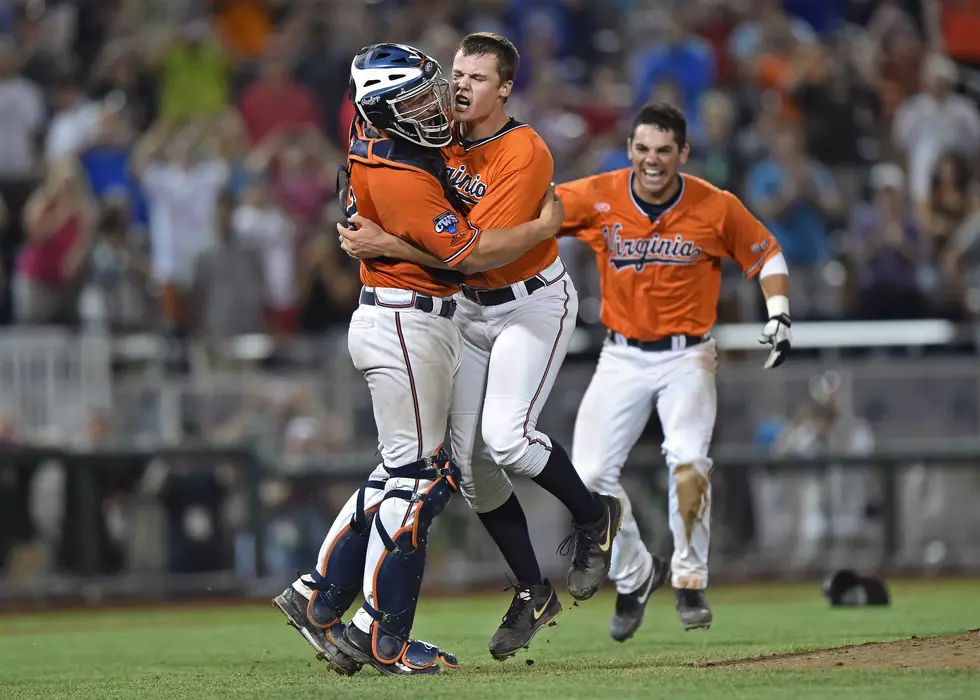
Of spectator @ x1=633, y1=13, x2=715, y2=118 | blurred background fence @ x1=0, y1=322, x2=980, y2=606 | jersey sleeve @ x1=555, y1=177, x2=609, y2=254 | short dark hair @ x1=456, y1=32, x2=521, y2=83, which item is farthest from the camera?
spectator @ x1=633, y1=13, x2=715, y2=118

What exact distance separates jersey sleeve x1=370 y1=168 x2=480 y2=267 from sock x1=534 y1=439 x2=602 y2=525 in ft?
3.45

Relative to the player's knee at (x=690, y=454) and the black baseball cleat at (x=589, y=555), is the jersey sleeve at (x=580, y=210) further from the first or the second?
the black baseball cleat at (x=589, y=555)

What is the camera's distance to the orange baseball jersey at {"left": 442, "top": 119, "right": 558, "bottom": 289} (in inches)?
265

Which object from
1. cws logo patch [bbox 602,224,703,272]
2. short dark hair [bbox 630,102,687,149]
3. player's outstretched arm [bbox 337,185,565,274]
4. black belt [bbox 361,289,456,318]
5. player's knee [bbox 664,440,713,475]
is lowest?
player's knee [bbox 664,440,713,475]

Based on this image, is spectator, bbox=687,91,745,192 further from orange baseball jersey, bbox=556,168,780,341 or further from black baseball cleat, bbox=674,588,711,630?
black baseball cleat, bbox=674,588,711,630

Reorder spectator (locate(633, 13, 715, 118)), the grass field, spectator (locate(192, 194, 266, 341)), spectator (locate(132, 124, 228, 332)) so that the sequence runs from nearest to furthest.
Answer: the grass field, spectator (locate(192, 194, 266, 341)), spectator (locate(132, 124, 228, 332)), spectator (locate(633, 13, 715, 118))

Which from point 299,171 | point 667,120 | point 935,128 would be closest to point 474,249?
point 667,120

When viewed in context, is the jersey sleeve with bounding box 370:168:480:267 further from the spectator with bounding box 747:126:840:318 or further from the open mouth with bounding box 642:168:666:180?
the spectator with bounding box 747:126:840:318

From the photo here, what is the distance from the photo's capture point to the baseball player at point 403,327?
634cm

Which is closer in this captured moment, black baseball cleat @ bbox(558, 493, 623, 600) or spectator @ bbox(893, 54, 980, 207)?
black baseball cleat @ bbox(558, 493, 623, 600)

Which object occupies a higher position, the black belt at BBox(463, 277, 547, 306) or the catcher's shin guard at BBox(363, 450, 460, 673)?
the black belt at BBox(463, 277, 547, 306)

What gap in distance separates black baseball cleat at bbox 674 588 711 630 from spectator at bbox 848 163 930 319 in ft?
20.8

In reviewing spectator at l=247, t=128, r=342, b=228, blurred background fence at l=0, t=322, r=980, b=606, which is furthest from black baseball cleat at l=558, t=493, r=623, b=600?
spectator at l=247, t=128, r=342, b=228

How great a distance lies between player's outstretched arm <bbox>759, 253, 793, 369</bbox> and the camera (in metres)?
7.79
